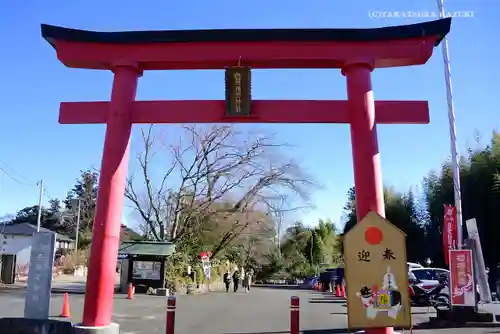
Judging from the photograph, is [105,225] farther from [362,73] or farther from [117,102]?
[362,73]

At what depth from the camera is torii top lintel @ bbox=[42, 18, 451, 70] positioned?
33.6 ft

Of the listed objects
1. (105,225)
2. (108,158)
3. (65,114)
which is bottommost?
(105,225)

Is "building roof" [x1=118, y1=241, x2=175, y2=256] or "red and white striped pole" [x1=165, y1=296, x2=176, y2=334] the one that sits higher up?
"building roof" [x1=118, y1=241, x2=175, y2=256]

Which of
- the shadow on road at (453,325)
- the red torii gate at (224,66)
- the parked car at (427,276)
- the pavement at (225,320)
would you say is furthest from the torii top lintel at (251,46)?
the parked car at (427,276)

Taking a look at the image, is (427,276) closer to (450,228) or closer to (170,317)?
(450,228)

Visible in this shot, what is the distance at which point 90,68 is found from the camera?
437 inches

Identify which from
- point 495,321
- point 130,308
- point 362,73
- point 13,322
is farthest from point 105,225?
point 495,321

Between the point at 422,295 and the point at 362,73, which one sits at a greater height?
the point at 362,73

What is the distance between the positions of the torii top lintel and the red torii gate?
0.02 metres

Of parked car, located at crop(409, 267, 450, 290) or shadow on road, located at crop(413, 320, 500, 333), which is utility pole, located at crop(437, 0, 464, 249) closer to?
shadow on road, located at crop(413, 320, 500, 333)

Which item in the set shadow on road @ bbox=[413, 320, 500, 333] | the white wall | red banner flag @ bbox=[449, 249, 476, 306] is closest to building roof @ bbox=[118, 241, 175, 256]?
shadow on road @ bbox=[413, 320, 500, 333]

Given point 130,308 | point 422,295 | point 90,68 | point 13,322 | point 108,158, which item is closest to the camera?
point 13,322

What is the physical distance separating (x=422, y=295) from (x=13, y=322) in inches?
678

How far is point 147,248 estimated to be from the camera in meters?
27.5
